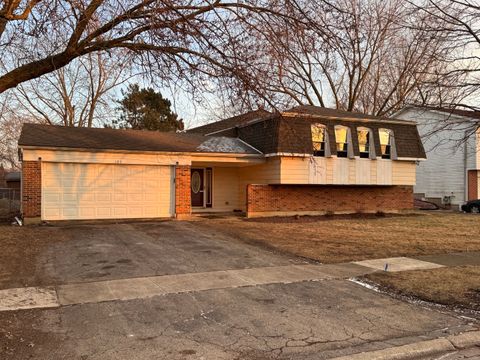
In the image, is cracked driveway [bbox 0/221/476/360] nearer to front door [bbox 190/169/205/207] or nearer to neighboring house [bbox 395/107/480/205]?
front door [bbox 190/169/205/207]

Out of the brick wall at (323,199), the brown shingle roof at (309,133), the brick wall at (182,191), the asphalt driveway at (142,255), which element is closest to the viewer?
the asphalt driveway at (142,255)

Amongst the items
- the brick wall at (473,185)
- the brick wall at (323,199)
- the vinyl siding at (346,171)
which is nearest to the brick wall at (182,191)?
the brick wall at (323,199)

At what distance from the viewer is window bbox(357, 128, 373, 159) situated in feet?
75.7

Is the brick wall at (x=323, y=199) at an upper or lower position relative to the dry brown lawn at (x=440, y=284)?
upper

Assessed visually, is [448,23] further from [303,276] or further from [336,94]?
[336,94]

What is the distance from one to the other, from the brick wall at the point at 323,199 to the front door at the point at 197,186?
3662mm

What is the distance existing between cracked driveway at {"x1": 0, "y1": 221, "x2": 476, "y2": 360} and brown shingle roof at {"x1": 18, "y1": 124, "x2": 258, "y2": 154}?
9328 millimetres

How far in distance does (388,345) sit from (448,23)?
7049 millimetres

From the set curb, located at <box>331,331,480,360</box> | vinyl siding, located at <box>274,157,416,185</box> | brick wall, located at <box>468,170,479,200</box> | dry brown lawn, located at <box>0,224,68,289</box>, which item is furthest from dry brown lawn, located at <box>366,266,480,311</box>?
brick wall, located at <box>468,170,479,200</box>

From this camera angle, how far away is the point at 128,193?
18578 millimetres

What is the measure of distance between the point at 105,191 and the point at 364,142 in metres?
12.9

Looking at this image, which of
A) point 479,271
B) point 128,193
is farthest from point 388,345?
point 128,193

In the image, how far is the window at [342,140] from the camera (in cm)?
2245

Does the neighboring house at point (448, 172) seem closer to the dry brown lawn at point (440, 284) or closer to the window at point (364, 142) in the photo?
the window at point (364, 142)
